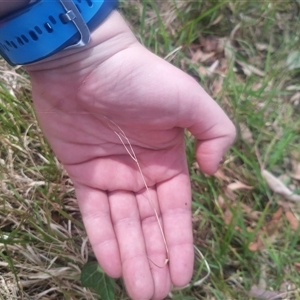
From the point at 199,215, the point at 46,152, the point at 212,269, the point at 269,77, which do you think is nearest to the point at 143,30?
the point at 269,77

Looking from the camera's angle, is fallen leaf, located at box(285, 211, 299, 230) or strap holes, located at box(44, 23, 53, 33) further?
fallen leaf, located at box(285, 211, 299, 230)

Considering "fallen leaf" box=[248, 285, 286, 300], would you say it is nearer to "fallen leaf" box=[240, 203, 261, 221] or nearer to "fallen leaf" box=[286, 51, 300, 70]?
"fallen leaf" box=[240, 203, 261, 221]

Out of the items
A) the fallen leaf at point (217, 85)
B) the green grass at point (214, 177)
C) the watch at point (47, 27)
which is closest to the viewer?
the watch at point (47, 27)

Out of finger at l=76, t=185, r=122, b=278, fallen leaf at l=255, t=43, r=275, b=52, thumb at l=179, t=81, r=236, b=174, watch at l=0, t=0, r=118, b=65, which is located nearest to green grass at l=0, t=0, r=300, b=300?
fallen leaf at l=255, t=43, r=275, b=52

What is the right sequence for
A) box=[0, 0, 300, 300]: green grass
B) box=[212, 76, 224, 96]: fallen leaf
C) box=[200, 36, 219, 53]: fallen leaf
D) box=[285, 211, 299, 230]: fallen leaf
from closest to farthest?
box=[0, 0, 300, 300]: green grass, box=[285, 211, 299, 230]: fallen leaf, box=[212, 76, 224, 96]: fallen leaf, box=[200, 36, 219, 53]: fallen leaf

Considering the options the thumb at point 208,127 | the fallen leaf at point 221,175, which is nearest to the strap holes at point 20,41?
the thumb at point 208,127

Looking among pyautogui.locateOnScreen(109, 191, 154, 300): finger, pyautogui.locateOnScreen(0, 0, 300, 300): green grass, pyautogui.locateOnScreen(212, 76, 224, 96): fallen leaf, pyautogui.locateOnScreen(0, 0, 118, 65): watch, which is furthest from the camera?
pyautogui.locateOnScreen(212, 76, 224, 96): fallen leaf

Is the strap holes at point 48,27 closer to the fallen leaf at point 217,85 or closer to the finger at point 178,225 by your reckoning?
the finger at point 178,225

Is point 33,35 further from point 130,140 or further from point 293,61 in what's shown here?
point 293,61
